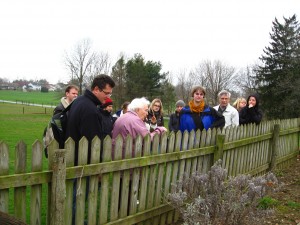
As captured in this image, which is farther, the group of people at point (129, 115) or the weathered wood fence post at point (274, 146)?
the weathered wood fence post at point (274, 146)

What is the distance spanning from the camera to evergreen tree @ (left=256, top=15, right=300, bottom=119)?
1280 inches

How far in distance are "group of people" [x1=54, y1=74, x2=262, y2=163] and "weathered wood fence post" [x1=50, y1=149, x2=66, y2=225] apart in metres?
0.70

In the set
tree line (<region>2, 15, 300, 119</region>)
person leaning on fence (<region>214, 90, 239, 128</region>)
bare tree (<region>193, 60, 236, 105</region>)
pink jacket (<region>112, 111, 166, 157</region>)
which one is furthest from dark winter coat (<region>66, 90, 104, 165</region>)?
bare tree (<region>193, 60, 236, 105</region>)

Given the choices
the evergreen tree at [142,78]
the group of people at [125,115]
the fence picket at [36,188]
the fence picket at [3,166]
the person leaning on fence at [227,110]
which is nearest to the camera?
the fence picket at [3,166]

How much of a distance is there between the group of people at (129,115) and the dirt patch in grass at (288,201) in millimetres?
1554

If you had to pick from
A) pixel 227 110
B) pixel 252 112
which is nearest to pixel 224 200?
pixel 227 110

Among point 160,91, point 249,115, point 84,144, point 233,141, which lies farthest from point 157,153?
point 160,91

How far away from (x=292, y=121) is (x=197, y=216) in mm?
7083

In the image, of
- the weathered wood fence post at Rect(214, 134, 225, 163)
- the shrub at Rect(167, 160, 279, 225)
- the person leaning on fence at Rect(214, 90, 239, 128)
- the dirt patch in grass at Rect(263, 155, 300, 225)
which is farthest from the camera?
the person leaning on fence at Rect(214, 90, 239, 128)

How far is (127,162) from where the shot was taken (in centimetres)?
353

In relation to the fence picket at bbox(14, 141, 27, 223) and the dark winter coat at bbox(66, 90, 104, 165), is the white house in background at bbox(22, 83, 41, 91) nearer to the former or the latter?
the dark winter coat at bbox(66, 90, 104, 165)

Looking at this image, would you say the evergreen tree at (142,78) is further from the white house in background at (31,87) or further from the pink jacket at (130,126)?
the white house in background at (31,87)

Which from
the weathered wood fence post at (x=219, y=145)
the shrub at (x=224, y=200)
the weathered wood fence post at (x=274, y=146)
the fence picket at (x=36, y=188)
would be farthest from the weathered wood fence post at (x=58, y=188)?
the weathered wood fence post at (x=274, y=146)

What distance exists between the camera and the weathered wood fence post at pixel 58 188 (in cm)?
271
